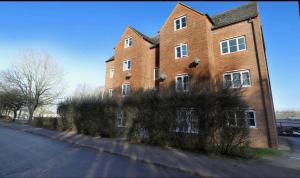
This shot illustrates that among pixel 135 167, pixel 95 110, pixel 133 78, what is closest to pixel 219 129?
pixel 135 167

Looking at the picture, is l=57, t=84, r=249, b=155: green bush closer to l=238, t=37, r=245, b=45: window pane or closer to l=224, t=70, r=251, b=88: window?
l=224, t=70, r=251, b=88: window

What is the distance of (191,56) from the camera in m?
18.0

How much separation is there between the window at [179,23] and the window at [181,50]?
2279mm

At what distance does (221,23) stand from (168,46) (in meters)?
6.02

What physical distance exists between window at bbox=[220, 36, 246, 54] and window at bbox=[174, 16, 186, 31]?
4.88m

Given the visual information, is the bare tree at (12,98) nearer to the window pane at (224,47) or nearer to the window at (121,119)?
the window at (121,119)

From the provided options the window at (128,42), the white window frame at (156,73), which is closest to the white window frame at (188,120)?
the white window frame at (156,73)

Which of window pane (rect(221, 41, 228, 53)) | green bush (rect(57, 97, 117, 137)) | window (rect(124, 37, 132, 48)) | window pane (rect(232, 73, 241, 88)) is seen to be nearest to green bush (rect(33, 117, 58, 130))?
green bush (rect(57, 97, 117, 137))

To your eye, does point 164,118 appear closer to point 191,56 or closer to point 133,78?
point 191,56

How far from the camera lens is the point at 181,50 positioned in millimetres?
18953

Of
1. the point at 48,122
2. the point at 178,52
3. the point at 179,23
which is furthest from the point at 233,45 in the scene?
the point at 48,122

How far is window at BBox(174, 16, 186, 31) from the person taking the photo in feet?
64.2

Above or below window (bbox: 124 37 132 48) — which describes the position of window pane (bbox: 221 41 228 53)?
below

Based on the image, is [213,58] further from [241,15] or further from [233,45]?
[241,15]
